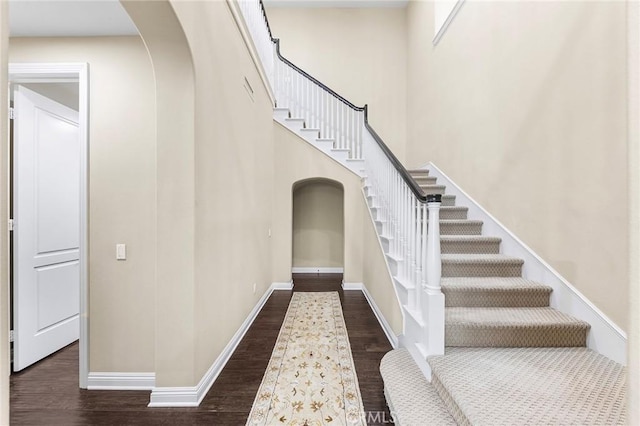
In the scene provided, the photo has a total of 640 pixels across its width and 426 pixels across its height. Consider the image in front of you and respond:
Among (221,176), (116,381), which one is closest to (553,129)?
(221,176)

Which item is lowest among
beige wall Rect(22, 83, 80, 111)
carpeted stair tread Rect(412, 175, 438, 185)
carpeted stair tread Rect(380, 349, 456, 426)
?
carpeted stair tread Rect(380, 349, 456, 426)

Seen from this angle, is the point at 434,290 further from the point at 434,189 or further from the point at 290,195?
the point at 290,195

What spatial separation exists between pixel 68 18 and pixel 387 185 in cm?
315

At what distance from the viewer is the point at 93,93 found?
233cm

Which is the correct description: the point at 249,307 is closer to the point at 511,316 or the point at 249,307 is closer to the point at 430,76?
the point at 511,316

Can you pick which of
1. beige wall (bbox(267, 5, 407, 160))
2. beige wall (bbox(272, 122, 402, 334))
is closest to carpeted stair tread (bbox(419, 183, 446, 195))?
beige wall (bbox(272, 122, 402, 334))

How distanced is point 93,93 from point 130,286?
155 cm

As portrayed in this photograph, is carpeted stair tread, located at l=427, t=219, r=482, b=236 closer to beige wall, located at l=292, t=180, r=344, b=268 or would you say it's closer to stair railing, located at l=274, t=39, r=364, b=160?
stair railing, located at l=274, t=39, r=364, b=160

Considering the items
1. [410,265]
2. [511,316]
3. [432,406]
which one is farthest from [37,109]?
[511,316]

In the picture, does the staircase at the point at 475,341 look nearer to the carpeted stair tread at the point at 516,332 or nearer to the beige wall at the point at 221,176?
the carpeted stair tread at the point at 516,332

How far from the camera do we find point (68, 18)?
2104 mm

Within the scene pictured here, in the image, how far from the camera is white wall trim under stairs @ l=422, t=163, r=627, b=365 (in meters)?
1.84

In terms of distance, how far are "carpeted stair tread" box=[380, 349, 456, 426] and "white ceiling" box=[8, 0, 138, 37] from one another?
3.11 metres

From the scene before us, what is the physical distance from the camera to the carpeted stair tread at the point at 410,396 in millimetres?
1578
